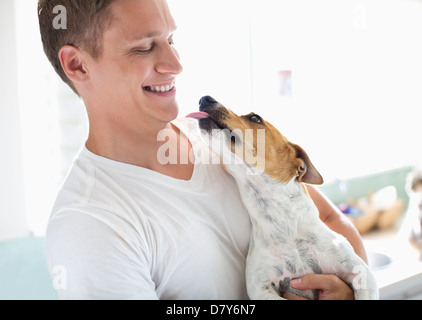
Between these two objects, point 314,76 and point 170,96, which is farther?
point 314,76

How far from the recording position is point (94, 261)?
755mm

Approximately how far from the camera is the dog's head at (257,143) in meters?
0.91

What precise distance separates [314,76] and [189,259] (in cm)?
166

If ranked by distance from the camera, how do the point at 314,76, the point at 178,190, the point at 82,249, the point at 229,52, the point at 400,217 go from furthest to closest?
the point at 400,217, the point at 314,76, the point at 229,52, the point at 178,190, the point at 82,249

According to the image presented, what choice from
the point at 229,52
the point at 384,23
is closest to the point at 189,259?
the point at 229,52

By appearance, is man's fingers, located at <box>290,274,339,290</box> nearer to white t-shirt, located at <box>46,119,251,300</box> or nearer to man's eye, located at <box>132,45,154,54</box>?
white t-shirt, located at <box>46,119,251,300</box>

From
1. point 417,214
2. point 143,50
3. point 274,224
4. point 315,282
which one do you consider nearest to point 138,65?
point 143,50

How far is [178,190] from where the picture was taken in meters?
0.87

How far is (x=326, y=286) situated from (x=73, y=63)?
59cm

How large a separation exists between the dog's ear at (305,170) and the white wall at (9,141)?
1.04 metres

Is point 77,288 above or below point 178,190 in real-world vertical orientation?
below

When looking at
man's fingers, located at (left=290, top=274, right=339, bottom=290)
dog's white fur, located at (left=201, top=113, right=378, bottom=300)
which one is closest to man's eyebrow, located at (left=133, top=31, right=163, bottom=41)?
dog's white fur, located at (left=201, top=113, right=378, bottom=300)

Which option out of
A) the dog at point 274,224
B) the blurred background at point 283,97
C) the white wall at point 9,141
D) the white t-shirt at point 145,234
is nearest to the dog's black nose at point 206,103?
the dog at point 274,224
